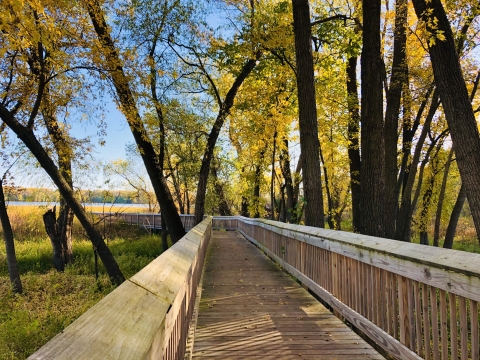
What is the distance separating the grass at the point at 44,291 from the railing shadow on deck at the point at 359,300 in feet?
16.5

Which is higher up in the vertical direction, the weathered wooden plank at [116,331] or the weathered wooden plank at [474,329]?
the weathered wooden plank at [116,331]

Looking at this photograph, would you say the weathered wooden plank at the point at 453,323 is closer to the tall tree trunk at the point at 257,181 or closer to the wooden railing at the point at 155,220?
the tall tree trunk at the point at 257,181

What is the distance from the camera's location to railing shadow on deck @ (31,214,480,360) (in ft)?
4.08

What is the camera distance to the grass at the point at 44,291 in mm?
6852

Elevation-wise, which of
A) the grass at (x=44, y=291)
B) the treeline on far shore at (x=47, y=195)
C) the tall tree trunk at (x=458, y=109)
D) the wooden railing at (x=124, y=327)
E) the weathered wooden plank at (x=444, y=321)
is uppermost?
the tall tree trunk at (x=458, y=109)

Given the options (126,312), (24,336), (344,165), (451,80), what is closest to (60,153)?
(24,336)

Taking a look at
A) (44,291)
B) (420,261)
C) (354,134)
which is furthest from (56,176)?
(354,134)

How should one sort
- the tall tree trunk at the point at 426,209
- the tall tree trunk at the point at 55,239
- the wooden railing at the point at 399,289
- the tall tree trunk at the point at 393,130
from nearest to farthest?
the wooden railing at the point at 399,289, the tall tree trunk at the point at 393,130, the tall tree trunk at the point at 55,239, the tall tree trunk at the point at 426,209

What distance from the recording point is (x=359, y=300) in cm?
380

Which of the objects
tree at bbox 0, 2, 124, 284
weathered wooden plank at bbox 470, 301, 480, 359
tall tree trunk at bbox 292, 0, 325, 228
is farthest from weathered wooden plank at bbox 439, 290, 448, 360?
tree at bbox 0, 2, 124, 284

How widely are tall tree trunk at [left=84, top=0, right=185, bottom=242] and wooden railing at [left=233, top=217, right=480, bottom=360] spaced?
7.37 meters

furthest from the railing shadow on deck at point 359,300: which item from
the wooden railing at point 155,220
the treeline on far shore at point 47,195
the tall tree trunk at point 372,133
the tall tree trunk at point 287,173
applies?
the wooden railing at point 155,220

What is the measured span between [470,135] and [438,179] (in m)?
16.1

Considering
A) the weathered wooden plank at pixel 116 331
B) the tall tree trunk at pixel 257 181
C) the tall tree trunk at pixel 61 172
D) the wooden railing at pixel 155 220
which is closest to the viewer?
the weathered wooden plank at pixel 116 331
